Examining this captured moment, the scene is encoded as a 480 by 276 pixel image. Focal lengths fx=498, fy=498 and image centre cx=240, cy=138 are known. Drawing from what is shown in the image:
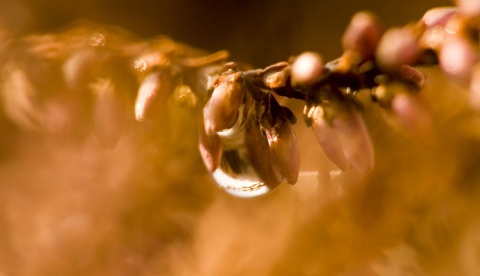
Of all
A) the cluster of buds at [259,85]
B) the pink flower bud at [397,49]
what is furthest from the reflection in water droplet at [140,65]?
the pink flower bud at [397,49]

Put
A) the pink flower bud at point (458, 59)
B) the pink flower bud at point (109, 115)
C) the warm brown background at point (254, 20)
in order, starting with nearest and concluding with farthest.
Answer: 1. the pink flower bud at point (458, 59)
2. the pink flower bud at point (109, 115)
3. the warm brown background at point (254, 20)

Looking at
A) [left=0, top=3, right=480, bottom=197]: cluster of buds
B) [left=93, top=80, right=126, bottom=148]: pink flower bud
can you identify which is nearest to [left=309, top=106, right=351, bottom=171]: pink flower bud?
[left=0, top=3, right=480, bottom=197]: cluster of buds

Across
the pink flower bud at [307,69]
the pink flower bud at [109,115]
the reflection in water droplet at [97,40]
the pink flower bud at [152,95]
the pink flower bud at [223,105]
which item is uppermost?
the reflection in water droplet at [97,40]

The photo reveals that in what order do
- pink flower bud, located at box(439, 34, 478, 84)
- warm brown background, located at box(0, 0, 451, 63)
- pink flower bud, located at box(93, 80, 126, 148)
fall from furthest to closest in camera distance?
warm brown background, located at box(0, 0, 451, 63) < pink flower bud, located at box(93, 80, 126, 148) < pink flower bud, located at box(439, 34, 478, 84)

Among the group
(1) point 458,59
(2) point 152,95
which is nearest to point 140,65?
(2) point 152,95

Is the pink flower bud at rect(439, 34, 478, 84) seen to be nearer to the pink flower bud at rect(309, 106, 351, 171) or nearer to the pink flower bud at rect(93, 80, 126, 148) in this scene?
the pink flower bud at rect(309, 106, 351, 171)

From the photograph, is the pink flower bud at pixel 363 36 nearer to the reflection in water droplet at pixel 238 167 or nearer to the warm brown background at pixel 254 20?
the reflection in water droplet at pixel 238 167

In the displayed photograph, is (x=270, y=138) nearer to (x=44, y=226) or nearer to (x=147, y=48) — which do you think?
(x=147, y=48)
